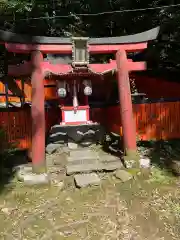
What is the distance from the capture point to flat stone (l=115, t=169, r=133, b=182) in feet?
24.5

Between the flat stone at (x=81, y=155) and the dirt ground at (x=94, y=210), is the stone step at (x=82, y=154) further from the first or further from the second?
the dirt ground at (x=94, y=210)

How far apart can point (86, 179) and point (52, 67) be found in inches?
138

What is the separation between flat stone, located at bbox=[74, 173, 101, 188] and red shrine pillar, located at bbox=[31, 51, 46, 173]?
40.8 inches

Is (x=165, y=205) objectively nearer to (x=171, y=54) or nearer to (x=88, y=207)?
(x=88, y=207)

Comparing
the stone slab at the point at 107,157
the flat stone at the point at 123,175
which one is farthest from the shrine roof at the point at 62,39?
the flat stone at the point at 123,175

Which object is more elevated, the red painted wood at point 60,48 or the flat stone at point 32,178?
the red painted wood at point 60,48

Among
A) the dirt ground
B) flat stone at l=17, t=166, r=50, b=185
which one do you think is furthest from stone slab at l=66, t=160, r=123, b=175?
flat stone at l=17, t=166, r=50, b=185

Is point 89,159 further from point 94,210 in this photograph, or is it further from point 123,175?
point 94,210

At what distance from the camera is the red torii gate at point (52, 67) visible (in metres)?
7.59

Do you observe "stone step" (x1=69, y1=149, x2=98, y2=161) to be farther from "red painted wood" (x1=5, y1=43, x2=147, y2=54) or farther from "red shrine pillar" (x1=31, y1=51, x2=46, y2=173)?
"red painted wood" (x1=5, y1=43, x2=147, y2=54)

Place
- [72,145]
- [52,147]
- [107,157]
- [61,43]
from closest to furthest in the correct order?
[61,43]
[107,157]
[52,147]
[72,145]

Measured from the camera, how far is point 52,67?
8.14 meters

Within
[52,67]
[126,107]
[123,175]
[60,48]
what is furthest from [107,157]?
[60,48]

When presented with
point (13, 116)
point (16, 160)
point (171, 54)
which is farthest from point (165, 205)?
point (171, 54)
